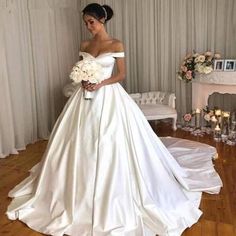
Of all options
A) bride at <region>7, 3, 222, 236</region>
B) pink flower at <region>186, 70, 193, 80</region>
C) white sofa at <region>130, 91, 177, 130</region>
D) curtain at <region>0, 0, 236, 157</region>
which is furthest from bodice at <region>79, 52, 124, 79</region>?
pink flower at <region>186, 70, 193, 80</region>

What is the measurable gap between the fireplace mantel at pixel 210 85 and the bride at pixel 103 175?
2.29 m

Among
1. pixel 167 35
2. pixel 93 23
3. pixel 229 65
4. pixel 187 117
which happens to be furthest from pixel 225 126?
pixel 93 23

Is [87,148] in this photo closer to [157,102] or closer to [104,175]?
[104,175]

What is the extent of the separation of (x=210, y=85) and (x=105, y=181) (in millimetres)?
3045

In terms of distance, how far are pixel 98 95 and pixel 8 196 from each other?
51.4 inches

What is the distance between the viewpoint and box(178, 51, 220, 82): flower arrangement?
4867mm

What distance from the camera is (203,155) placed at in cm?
395

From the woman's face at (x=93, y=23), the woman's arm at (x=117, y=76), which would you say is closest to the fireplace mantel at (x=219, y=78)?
the woman's arm at (x=117, y=76)

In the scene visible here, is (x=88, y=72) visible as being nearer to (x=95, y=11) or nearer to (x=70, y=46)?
(x=95, y=11)

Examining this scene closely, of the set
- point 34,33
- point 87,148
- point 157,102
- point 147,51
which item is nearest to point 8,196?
point 87,148

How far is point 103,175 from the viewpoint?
255 centimetres

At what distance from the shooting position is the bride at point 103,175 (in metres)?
2.45

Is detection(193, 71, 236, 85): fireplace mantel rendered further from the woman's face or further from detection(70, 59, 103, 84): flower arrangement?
detection(70, 59, 103, 84): flower arrangement

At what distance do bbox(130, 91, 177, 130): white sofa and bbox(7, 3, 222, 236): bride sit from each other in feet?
6.58
